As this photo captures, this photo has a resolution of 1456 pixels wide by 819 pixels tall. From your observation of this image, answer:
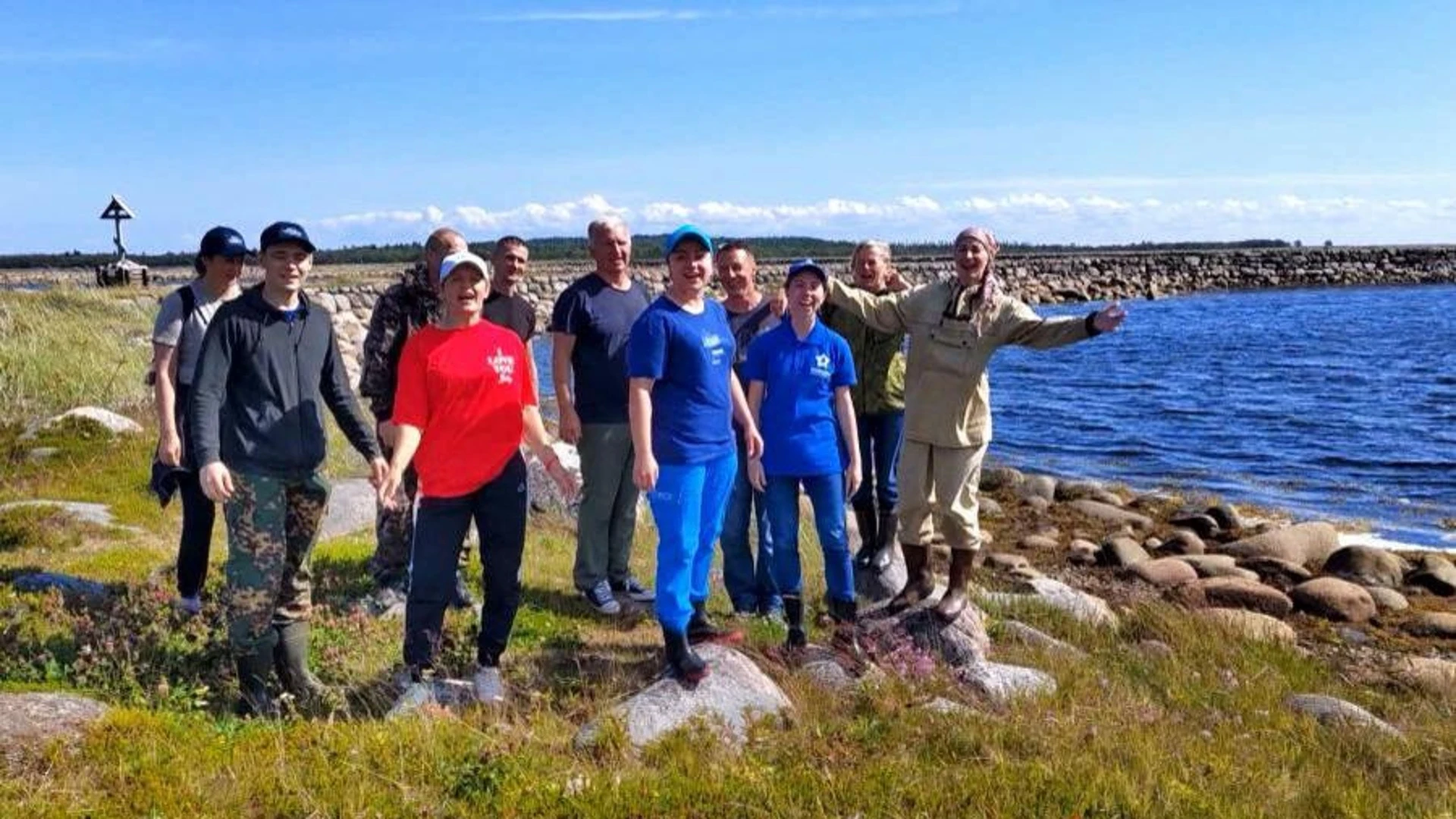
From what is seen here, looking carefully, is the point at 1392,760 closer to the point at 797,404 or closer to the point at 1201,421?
the point at 797,404

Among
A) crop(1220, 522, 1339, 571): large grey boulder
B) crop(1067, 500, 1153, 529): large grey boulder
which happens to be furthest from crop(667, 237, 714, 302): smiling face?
crop(1067, 500, 1153, 529): large grey boulder

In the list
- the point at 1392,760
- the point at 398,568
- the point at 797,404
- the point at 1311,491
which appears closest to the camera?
the point at 1392,760

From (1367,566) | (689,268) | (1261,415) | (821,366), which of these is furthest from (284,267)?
(1261,415)

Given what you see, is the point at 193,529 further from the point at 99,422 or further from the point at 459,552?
the point at 99,422

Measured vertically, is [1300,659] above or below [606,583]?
below

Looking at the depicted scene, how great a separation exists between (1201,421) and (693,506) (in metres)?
20.2

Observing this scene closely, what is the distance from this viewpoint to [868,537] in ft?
26.9

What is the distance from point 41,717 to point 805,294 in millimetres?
4225

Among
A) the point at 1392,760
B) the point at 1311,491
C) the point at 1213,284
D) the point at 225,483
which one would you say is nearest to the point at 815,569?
the point at 1392,760

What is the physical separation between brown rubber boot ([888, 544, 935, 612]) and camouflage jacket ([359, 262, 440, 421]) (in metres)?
3.25

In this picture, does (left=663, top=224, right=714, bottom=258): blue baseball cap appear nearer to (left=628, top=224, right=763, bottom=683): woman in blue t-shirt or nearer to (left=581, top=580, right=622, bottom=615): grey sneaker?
(left=628, top=224, right=763, bottom=683): woman in blue t-shirt

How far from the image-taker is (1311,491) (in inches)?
656

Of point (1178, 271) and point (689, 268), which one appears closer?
point (689, 268)

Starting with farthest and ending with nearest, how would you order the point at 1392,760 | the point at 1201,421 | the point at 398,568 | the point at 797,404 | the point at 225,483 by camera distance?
the point at 1201,421 < the point at 398,568 < the point at 797,404 < the point at 1392,760 < the point at 225,483
